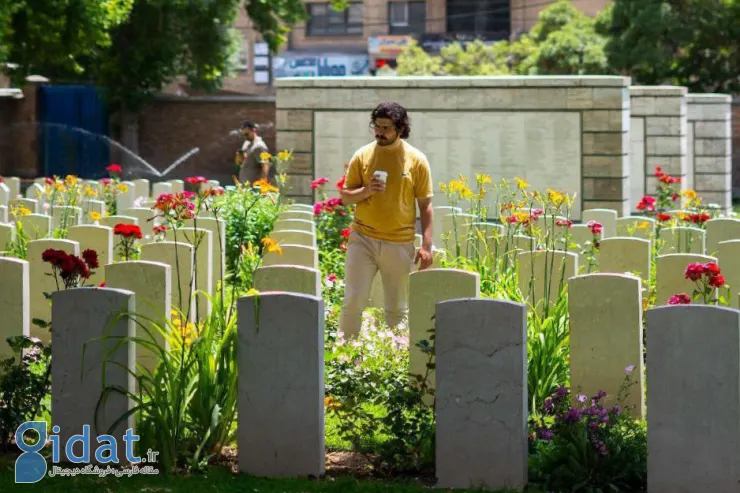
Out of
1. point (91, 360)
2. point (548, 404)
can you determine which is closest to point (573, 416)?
point (548, 404)

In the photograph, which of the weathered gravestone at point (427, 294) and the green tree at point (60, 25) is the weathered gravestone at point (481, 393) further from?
the green tree at point (60, 25)

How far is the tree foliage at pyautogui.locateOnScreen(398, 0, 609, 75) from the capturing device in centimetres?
3972

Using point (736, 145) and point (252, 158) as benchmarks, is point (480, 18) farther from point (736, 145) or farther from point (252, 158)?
point (252, 158)

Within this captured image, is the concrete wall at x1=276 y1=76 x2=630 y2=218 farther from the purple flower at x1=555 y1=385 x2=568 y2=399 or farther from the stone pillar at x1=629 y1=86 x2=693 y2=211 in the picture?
the purple flower at x1=555 y1=385 x2=568 y2=399

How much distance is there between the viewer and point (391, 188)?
1029 centimetres

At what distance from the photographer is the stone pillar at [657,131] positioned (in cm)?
2139

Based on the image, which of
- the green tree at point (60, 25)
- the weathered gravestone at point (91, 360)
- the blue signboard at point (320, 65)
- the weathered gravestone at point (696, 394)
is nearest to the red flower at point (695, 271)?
the weathered gravestone at point (696, 394)

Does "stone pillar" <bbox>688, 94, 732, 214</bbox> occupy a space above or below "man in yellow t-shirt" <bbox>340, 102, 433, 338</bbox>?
above

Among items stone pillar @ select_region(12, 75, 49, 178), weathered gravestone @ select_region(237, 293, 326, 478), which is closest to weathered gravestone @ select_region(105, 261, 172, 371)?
weathered gravestone @ select_region(237, 293, 326, 478)

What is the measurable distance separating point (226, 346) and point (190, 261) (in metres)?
3.28

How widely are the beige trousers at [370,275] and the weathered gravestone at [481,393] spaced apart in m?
2.92

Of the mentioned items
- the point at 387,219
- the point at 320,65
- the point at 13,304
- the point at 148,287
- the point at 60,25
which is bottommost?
the point at 13,304

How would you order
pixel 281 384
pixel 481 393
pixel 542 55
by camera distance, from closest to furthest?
pixel 481 393 → pixel 281 384 → pixel 542 55

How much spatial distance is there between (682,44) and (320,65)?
2224 cm
